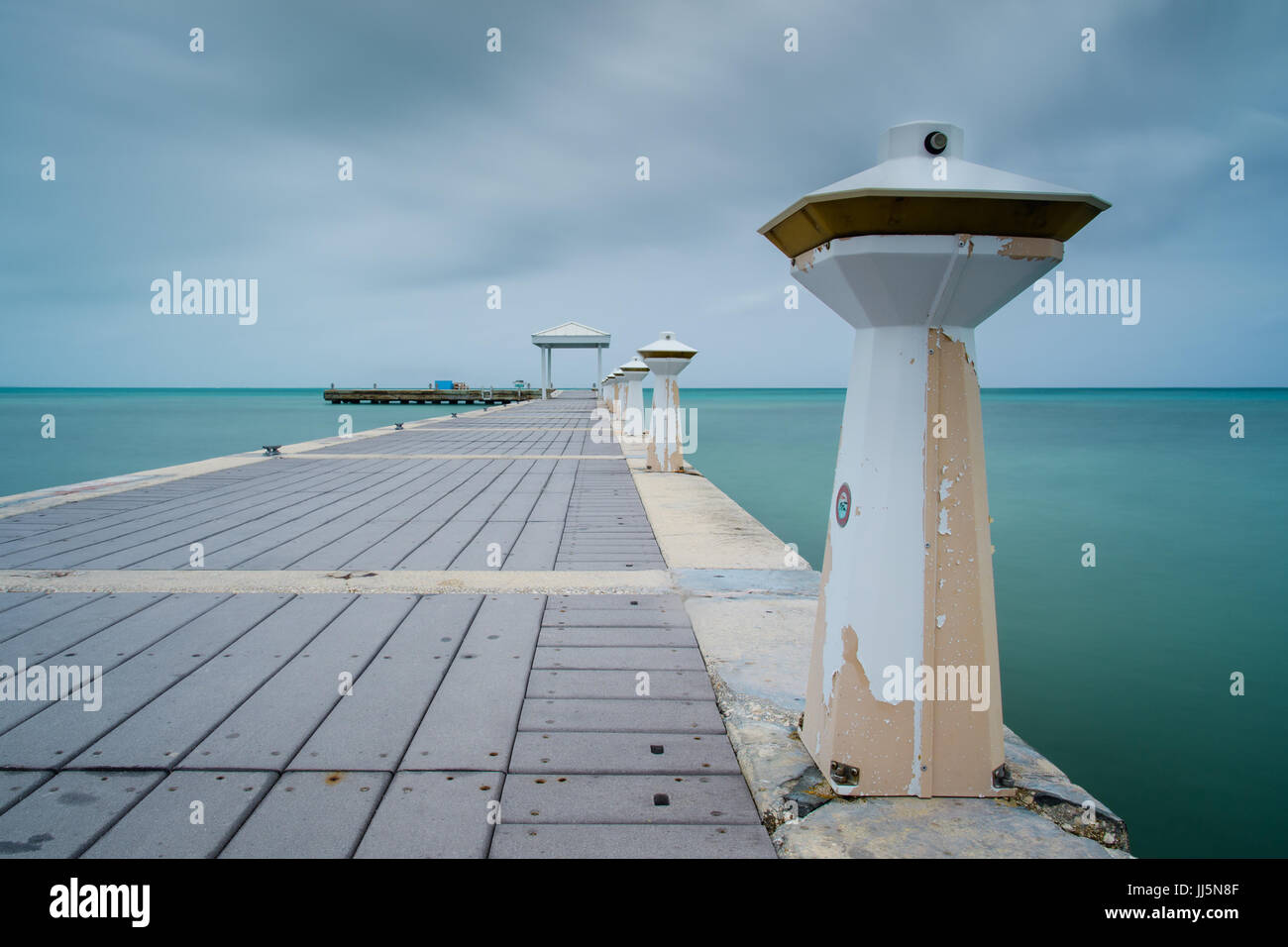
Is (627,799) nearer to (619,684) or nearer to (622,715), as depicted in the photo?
(622,715)

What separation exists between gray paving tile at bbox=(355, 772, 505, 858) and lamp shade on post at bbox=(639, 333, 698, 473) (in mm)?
9307

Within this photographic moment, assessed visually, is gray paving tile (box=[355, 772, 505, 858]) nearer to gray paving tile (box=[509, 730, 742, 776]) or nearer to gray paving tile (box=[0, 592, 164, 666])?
gray paving tile (box=[509, 730, 742, 776])

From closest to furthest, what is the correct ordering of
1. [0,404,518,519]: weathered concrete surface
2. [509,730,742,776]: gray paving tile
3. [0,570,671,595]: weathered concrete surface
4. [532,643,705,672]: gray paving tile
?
[509,730,742,776]: gray paving tile < [532,643,705,672]: gray paving tile < [0,570,671,595]: weathered concrete surface < [0,404,518,519]: weathered concrete surface

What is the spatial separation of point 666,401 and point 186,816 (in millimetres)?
9908

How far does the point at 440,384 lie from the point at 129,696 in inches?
3842

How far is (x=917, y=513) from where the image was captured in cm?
239

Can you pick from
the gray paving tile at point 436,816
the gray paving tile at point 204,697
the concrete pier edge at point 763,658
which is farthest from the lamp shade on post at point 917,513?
the gray paving tile at point 204,697

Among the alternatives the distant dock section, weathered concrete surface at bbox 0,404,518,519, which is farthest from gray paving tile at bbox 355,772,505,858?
the distant dock section

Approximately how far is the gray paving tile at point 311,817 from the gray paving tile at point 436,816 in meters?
0.06

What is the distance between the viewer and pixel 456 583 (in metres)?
5.14

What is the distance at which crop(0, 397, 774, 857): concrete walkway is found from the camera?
2.35 metres

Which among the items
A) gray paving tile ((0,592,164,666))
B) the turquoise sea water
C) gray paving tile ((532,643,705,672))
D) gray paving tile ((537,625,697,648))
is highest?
gray paving tile ((0,592,164,666))

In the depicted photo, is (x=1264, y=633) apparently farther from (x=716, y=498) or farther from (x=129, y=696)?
(x=129, y=696)

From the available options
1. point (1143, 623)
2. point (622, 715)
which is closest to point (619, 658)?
point (622, 715)
